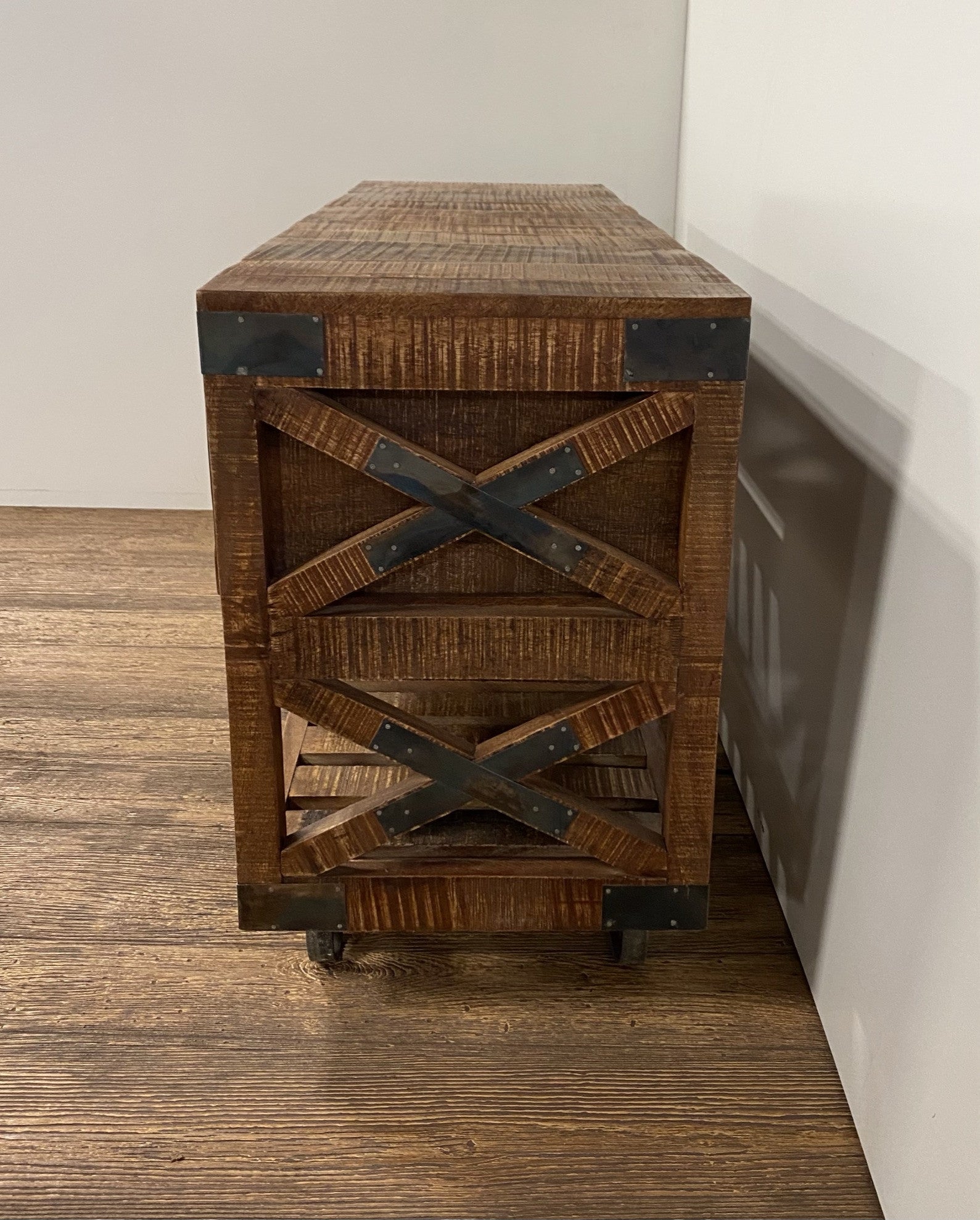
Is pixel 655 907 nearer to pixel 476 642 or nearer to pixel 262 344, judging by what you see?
pixel 476 642

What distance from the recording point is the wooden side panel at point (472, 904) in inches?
57.9

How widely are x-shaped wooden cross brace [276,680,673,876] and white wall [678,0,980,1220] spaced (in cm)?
27

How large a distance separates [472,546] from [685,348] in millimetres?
328

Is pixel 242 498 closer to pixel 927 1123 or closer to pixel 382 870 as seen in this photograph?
pixel 382 870

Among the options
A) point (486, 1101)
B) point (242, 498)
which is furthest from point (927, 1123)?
point (242, 498)

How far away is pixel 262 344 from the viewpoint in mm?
1209

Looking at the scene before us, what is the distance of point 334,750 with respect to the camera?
176cm

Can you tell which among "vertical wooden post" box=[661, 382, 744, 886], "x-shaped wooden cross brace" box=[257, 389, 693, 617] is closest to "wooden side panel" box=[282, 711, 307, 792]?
"x-shaped wooden cross brace" box=[257, 389, 693, 617]

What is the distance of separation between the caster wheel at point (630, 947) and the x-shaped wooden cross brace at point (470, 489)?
54cm

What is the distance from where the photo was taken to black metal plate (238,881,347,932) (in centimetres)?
147

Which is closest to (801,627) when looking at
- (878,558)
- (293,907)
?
(878,558)

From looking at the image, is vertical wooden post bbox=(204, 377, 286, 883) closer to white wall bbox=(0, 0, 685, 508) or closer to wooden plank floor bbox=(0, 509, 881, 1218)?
wooden plank floor bbox=(0, 509, 881, 1218)

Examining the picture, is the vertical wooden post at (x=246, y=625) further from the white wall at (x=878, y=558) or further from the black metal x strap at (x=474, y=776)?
the white wall at (x=878, y=558)

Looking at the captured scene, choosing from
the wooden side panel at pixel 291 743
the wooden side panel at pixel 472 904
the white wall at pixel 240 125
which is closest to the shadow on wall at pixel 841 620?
the wooden side panel at pixel 472 904
